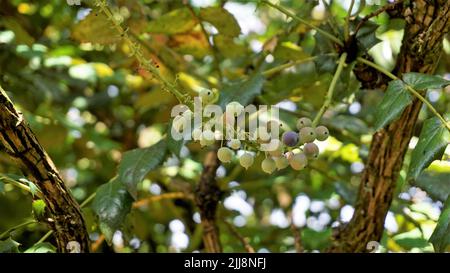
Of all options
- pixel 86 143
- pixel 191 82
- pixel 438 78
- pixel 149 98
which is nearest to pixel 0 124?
pixel 438 78

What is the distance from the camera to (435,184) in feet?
5.63

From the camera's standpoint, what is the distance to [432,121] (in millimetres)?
1250

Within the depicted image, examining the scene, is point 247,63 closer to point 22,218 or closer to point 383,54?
point 383,54

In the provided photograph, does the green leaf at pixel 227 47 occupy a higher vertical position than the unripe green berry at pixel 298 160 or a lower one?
higher

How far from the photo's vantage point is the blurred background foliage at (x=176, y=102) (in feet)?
6.06

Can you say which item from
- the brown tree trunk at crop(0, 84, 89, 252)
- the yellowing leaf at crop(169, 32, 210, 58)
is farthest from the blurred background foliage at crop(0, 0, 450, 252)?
the brown tree trunk at crop(0, 84, 89, 252)

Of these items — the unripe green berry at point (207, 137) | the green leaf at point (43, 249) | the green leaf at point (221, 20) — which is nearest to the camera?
the unripe green berry at point (207, 137)

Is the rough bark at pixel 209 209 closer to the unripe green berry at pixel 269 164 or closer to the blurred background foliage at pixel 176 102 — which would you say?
the blurred background foliage at pixel 176 102

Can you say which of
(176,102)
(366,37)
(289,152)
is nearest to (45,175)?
(289,152)

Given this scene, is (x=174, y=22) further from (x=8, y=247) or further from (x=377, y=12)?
(x=8, y=247)

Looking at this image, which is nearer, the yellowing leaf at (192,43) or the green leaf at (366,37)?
the green leaf at (366,37)

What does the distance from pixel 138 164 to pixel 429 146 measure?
581mm

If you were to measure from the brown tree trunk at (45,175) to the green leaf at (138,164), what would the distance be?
0.59 feet

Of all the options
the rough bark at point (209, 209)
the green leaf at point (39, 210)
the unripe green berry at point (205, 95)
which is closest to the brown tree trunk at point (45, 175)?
the green leaf at point (39, 210)
